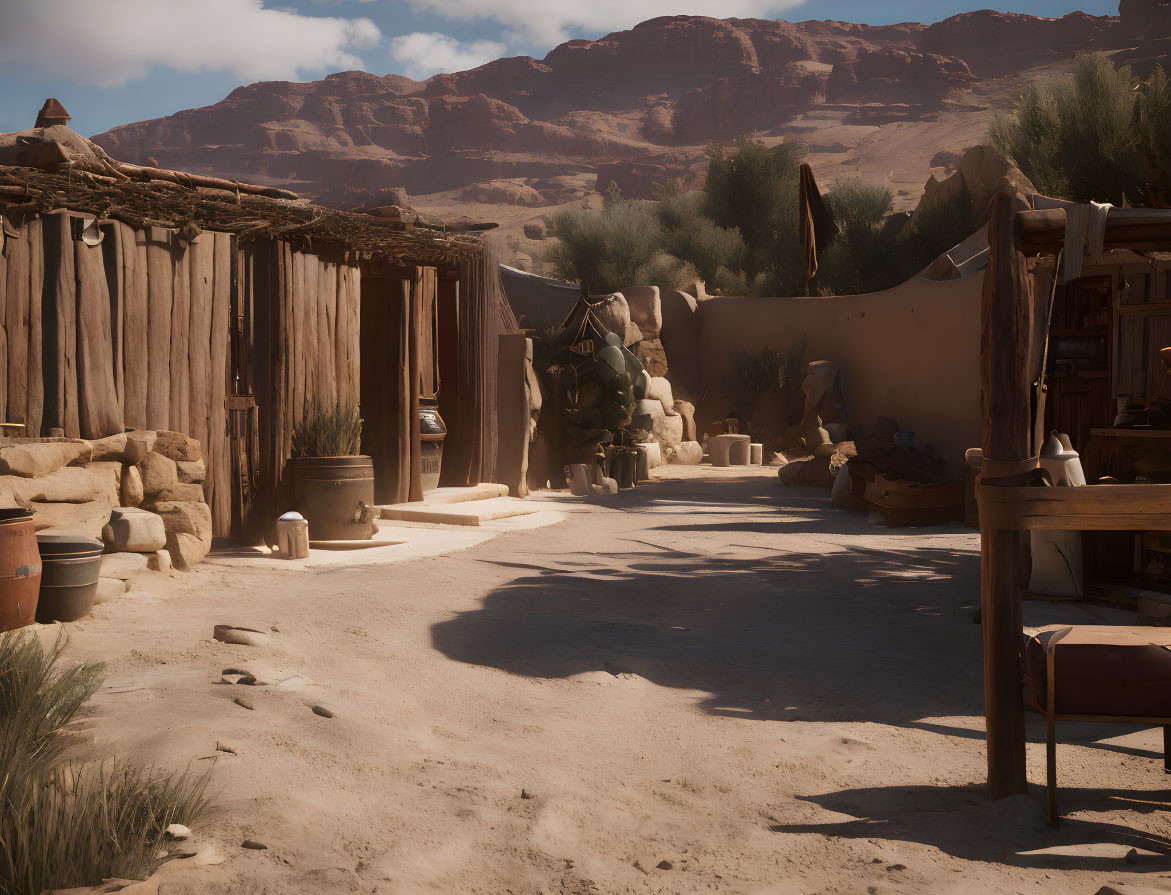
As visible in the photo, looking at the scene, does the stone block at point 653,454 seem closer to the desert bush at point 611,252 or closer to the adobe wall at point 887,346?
the adobe wall at point 887,346

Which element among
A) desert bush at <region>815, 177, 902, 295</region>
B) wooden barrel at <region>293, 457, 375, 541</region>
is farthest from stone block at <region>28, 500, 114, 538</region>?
desert bush at <region>815, 177, 902, 295</region>

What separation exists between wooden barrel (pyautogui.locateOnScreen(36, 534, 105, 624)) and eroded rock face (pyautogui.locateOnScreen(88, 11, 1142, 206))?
61850 millimetres

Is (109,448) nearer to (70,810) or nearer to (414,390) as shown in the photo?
(414,390)

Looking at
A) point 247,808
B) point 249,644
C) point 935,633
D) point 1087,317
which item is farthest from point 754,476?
point 247,808

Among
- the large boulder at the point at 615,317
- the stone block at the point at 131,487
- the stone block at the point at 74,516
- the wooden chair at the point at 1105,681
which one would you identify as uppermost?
the large boulder at the point at 615,317

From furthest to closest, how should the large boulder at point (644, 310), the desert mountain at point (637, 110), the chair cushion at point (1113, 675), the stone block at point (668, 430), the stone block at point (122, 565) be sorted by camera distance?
the desert mountain at point (637, 110) < the large boulder at point (644, 310) < the stone block at point (668, 430) < the stone block at point (122, 565) < the chair cushion at point (1113, 675)

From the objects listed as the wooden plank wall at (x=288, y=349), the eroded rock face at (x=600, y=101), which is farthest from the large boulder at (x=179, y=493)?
the eroded rock face at (x=600, y=101)

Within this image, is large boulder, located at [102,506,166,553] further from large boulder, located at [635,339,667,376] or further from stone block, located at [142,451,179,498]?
large boulder, located at [635,339,667,376]

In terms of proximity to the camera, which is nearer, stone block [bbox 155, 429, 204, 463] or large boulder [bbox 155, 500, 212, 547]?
large boulder [bbox 155, 500, 212, 547]

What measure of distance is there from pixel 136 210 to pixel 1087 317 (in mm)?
7296

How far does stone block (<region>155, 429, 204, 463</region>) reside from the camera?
23.2ft

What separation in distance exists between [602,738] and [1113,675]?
1860 millimetres

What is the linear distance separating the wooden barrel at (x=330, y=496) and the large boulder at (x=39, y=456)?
191 centimetres

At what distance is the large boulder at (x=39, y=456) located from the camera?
5785mm
